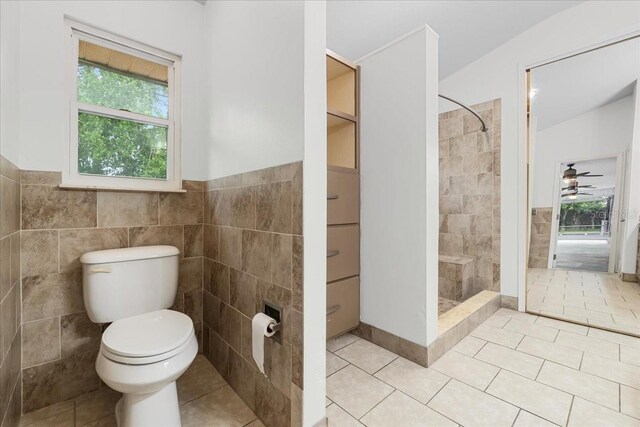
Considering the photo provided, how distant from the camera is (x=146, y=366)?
106cm

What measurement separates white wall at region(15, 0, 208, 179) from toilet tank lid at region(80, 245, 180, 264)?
0.52m

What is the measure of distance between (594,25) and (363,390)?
3319mm

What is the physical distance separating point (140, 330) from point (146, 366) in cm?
25

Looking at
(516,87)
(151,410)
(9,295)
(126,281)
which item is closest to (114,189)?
(126,281)

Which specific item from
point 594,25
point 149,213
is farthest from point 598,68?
point 149,213

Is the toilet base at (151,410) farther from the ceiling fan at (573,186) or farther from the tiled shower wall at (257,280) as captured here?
the ceiling fan at (573,186)

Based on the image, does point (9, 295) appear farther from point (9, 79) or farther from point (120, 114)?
point (120, 114)

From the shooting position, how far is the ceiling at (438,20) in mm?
2123

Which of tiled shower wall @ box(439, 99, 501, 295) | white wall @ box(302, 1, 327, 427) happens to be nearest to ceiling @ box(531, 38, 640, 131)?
tiled shower wall @ box(439, 99, 501, 295)

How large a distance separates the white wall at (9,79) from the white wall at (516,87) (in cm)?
343

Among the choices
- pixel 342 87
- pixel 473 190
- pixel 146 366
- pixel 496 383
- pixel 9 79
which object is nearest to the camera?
pixel 146 366

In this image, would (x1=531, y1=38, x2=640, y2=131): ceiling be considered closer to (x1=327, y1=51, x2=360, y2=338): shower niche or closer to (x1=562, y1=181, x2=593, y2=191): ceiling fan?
(x1=562, y1=181, x2=593, y2=191): ceiling fan

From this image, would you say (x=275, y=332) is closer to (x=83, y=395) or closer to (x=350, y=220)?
(x=350, y=220)

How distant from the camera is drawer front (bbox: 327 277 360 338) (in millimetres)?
1822
